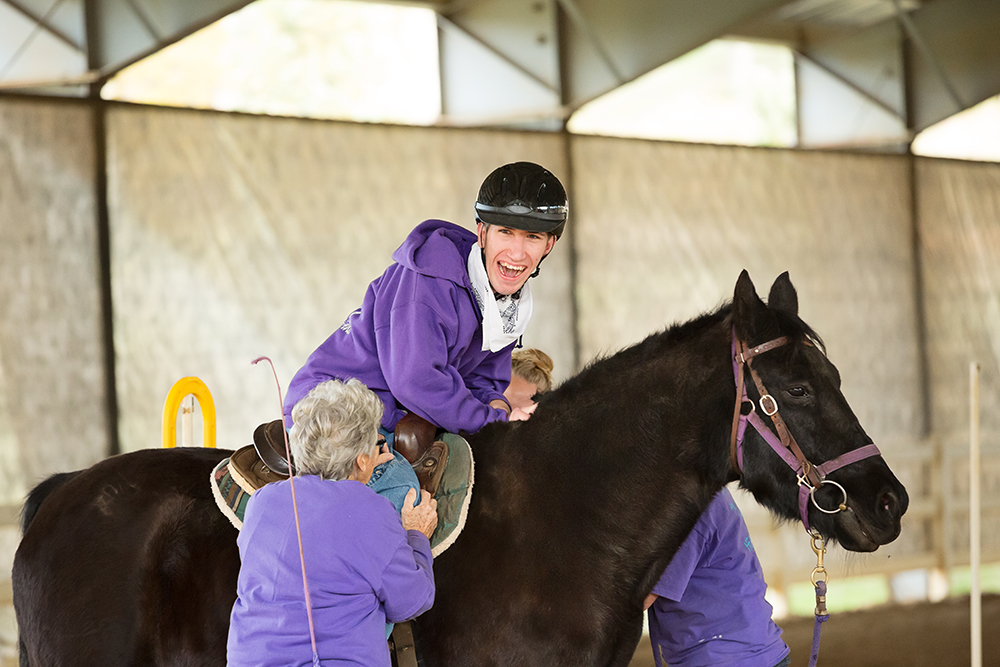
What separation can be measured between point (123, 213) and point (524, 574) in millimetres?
4574

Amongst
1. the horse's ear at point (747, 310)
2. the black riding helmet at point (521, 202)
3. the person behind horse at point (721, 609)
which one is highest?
the black riding helmet at point (521, 202)

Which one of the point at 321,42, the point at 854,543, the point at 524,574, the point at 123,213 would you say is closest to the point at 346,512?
the point at 524,574

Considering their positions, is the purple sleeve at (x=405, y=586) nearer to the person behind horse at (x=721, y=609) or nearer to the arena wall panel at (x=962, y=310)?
the person behind horse at (x=721, y=609)

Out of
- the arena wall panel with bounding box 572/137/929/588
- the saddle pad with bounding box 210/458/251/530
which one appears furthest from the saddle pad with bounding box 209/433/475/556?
the arena wall panel with bounding box 572/137/929/588

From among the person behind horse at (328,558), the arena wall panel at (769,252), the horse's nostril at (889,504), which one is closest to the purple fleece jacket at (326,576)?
the person behind horse at (328,558)

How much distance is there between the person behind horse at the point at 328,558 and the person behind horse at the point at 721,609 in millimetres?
1001

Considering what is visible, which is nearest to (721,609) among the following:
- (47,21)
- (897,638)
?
(897,638)

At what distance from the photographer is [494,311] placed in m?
2.38

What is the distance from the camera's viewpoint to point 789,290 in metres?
2.35

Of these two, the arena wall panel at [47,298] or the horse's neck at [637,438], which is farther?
the arena wall panel at [47,298]

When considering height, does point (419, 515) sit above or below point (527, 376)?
below

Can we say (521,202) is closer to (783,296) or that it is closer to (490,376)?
(490,376)

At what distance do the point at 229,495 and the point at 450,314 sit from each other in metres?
0.72

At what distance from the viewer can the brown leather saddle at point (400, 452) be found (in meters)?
2.23
